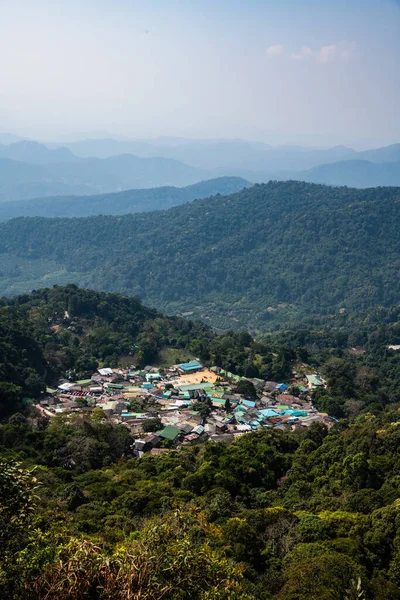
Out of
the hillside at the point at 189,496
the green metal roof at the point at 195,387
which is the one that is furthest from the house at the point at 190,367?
the green metal roof at the point at 195,387

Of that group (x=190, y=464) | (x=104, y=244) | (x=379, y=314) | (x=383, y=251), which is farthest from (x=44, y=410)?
(x=104, y=244)

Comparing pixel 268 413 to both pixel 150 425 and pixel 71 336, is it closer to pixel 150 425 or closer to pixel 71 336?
pixel 150 425

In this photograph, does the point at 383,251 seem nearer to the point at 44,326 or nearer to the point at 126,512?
the point at 44,326

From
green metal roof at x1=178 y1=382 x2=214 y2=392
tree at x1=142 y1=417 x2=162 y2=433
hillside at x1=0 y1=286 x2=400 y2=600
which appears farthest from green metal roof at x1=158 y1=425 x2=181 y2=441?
green metal roof at x1=178 y1=382 x2=214 y2=392

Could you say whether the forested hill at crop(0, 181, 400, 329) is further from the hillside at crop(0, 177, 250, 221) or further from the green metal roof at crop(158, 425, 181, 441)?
the green metal roof at crop(158, 425, 181, 441)

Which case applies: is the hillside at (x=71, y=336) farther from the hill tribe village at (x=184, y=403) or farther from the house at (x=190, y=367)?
the house at (x=190, y=367)
